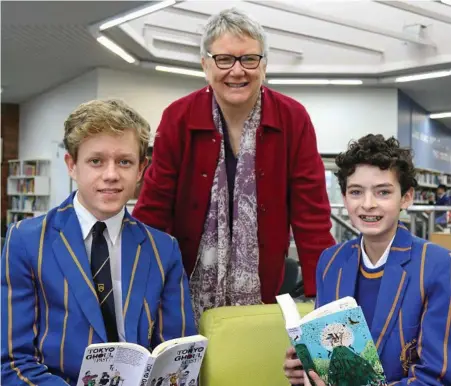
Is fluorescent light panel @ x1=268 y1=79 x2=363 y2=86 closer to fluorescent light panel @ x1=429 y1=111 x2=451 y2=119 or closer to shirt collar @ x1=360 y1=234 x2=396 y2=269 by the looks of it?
fluorescent light panel @ x1=429 y1=111 x2=451 y2=119

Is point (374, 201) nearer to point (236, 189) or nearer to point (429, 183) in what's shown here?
point (236, 189)

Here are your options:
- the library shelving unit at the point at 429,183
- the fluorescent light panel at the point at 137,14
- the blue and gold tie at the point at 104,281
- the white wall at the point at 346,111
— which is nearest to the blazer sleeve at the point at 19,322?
the blue and gold tie at the point at 104,281

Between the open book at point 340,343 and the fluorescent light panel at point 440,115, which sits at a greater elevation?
the fluorescent light panel at point 440,115

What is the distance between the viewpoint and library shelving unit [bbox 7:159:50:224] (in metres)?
10.4

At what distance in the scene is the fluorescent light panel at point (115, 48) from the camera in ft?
23.3

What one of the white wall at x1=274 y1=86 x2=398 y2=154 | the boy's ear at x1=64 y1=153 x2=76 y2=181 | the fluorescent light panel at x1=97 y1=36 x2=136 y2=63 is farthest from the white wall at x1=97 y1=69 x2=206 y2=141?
the boy's ear at x1=64 y1=153 x2=76 y2=181

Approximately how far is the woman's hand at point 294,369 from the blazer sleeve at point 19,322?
22.2 inches

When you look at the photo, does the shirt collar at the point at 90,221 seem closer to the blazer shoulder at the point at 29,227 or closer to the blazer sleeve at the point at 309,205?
the blazer shoulder at the point at 29,227

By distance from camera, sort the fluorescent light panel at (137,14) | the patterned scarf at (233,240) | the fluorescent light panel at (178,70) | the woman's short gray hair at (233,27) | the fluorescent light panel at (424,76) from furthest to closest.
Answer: the fluorescent light panel at (178,70)
the fluorescent light panel at (424,76)
the fluorescent light panel at (137,14)
the patterned scarf at (233,240)
the woman's short gray hair at (233,27)

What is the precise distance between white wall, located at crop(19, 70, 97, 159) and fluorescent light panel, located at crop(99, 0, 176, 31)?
84.1 inches

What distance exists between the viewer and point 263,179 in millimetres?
1866

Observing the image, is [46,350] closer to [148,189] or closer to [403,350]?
[148,189]

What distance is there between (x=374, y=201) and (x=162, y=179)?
2.49 ft

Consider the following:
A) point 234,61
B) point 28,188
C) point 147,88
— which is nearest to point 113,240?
point 234,61
